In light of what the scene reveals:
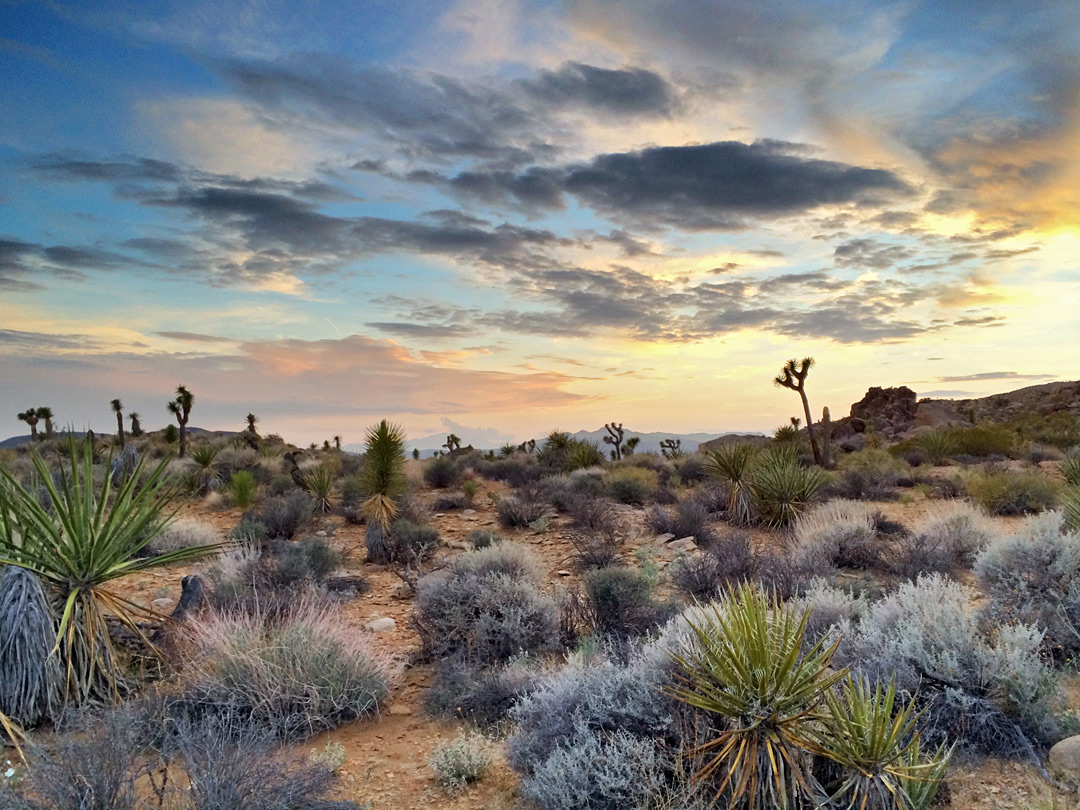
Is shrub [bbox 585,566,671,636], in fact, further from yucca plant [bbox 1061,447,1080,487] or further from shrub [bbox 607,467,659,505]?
yucca plant [bbox 1061,447,1080,487]

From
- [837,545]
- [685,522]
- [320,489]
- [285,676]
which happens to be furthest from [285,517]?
[837,545]

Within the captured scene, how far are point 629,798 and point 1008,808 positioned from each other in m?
2.40

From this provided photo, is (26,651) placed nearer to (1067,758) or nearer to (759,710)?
(759,710)

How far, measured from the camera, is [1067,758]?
4414mm

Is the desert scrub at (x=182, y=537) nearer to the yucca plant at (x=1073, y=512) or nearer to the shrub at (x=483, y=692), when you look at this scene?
the shrub at (x=483, y=692)

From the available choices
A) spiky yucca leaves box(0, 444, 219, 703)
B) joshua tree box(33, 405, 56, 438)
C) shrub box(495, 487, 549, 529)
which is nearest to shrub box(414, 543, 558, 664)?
spiky yucca leaves box(0, 444, 219, 703)

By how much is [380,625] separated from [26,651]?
11.9 feet

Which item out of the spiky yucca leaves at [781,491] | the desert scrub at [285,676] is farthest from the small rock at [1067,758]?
the spiky yucca leaves at [781,491]

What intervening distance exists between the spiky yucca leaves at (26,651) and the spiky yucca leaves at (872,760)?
19.3 ft

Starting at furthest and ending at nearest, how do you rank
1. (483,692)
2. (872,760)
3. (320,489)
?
(320,489) < (483,692) < (872,760)

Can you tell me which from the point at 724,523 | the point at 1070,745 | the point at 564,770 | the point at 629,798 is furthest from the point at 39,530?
the point at 724,523

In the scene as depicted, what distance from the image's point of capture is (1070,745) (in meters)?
4.46

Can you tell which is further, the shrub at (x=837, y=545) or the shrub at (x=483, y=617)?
the shrub at (x=837, y=545)

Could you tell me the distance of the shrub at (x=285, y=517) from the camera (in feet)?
43.6
